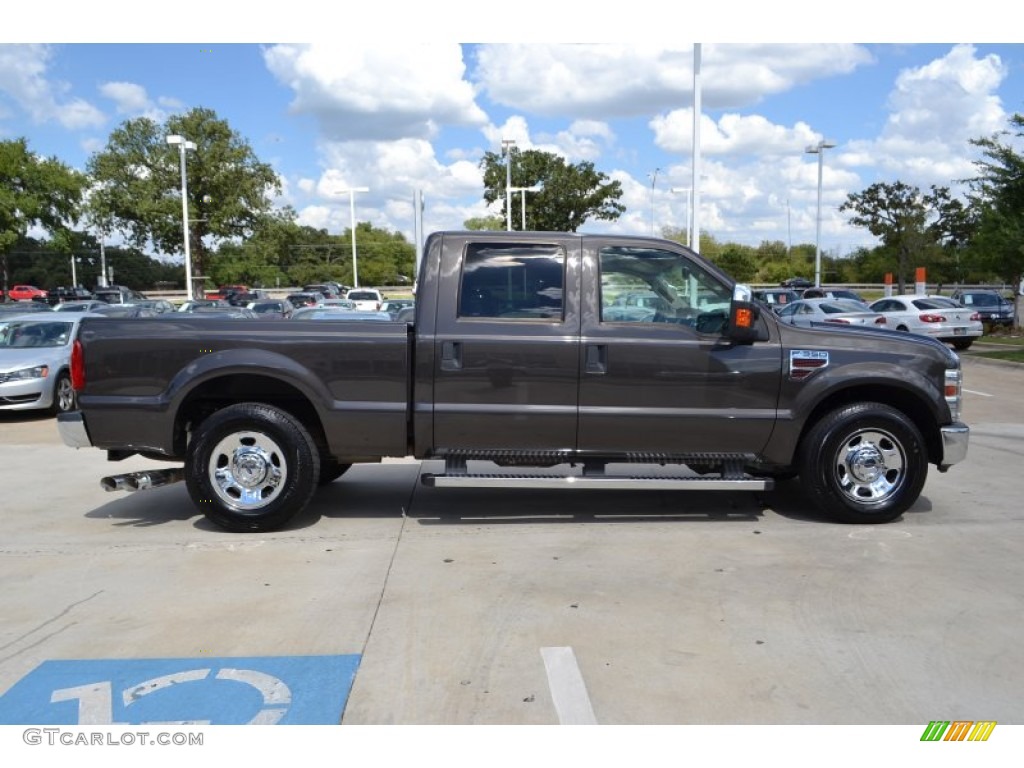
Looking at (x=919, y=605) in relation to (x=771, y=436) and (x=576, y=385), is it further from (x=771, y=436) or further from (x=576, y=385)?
(x=576, y=385)

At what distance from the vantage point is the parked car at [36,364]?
482 inches

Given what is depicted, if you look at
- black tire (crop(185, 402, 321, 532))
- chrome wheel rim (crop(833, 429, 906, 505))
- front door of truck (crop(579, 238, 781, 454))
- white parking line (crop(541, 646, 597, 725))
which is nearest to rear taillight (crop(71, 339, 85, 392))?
black tire (crop(185, 402, 321, 532))

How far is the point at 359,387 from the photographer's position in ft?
19.7

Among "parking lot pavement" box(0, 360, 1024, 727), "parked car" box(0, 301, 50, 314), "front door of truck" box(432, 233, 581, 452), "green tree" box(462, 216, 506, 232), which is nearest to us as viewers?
"parking lot pavement" box(0, 360, 1024, 727)

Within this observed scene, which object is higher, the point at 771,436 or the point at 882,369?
the point at 882,369

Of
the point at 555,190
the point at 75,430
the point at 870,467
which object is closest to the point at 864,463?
the point at 870,467

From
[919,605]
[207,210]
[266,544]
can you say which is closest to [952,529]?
[919,605]

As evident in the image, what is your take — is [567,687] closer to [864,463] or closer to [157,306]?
[864,463]

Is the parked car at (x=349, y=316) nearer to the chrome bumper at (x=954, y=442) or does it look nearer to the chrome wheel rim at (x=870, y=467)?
the chrome wheel rim at (x=870, y=467)

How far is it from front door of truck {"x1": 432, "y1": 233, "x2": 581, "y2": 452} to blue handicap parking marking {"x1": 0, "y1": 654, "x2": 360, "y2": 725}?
220cm

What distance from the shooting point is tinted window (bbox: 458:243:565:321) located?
19.8ft

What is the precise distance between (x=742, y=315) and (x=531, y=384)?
4.78ft

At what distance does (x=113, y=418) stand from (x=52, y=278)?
95.4 metres

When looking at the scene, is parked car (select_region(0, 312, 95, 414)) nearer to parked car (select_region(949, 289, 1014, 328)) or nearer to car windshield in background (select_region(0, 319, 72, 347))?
car windshield in background (select_region(0, 319, 72, 347))
